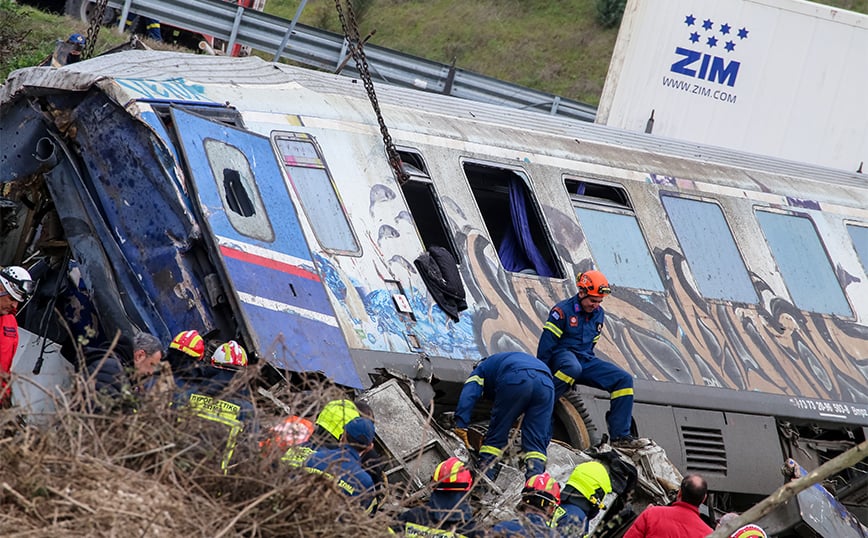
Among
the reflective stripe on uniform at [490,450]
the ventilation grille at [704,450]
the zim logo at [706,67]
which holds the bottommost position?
the ventilation grille at [704,450]

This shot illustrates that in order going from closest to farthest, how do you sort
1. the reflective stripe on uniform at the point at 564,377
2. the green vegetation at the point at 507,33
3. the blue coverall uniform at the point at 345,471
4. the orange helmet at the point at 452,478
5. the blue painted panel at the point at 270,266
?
the blue coverall uniform at the point at 345,471 < the orange helmet at the point at 452,478 < the blue painted panel at the point at 270,266 < the reflective stripe on uniform at the point at 564,377 < the green vegetation at the point at 507,33

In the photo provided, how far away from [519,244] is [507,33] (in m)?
27.5

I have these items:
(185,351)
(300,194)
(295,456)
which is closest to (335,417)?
(185,351)

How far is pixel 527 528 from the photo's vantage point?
733cm

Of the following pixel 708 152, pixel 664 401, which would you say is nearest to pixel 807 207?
pixel 708 152

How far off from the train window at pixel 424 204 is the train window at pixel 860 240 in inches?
202

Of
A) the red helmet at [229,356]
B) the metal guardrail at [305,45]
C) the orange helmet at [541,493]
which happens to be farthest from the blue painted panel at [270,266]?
the metal guardrail at [305,45]

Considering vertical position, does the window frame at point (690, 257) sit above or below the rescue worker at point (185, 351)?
above

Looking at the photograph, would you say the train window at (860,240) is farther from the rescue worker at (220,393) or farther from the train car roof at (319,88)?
the rescue worker at (220,393)

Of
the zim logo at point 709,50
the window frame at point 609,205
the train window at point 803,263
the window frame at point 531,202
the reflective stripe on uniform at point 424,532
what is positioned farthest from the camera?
the zim logo at point 709,50

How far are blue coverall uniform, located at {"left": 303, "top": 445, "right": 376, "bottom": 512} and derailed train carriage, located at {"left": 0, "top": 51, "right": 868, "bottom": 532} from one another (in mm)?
1840

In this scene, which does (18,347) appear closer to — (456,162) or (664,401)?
(456,162)

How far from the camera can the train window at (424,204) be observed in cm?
1200

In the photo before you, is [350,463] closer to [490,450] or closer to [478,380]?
[490,450]
